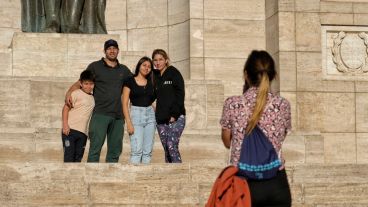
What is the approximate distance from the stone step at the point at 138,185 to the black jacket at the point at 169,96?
0.58 m

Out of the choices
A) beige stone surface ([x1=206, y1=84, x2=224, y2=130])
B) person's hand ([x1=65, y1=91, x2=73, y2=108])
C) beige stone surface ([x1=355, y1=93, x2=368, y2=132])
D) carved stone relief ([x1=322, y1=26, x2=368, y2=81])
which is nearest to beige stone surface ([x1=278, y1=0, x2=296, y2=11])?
carved stone relief ([x1=322, y1=26, x2=368, y2=81])

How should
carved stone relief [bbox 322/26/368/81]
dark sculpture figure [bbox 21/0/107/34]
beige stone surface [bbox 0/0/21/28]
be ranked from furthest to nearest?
beige stone surface [bbox 0/0/21/28] → carved stone relief [bbox 322/26/368/81] → dark sculpture figure [bbox 21/0/107/34]

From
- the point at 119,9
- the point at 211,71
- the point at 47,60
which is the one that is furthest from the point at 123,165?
the point at 119,9

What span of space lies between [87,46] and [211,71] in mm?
2687

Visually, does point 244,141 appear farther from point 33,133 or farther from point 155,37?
point 155,37

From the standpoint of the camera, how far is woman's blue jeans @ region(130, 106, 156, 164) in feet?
34.7

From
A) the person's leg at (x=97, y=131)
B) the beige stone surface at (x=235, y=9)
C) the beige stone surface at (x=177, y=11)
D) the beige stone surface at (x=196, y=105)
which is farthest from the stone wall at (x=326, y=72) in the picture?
the person's leg at (x=97, y=131)

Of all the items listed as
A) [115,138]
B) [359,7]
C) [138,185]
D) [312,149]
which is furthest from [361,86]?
[138,185]

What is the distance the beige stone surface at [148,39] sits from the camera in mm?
18266

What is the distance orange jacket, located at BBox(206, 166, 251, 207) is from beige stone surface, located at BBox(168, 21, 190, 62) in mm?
11713

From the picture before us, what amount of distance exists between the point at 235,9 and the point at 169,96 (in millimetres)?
7413

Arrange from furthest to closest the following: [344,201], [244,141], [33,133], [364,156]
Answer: [364,156] → [33,133] → [344,201] → [244,141]

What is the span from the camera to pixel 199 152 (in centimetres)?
1357

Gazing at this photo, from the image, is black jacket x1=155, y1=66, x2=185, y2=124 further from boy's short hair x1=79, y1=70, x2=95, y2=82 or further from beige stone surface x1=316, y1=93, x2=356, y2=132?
beige stone surface x1=316, y1=93, x2=356, y2=132
